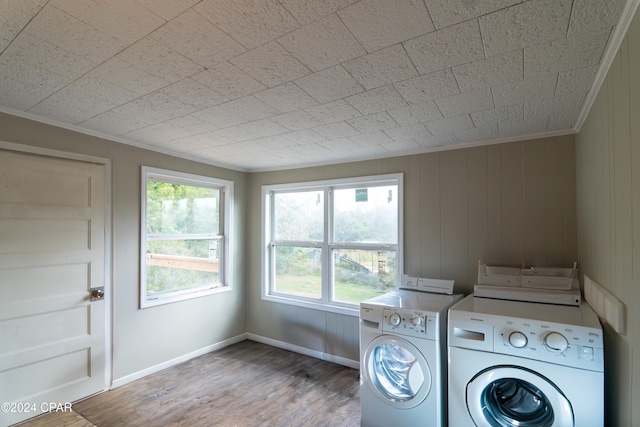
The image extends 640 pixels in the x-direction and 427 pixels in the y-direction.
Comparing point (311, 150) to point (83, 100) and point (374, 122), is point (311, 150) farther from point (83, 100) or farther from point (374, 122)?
point (83, 100)

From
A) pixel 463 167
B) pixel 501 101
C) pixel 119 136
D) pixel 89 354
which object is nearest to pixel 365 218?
pixel 463 167

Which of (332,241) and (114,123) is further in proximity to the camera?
(332,241)

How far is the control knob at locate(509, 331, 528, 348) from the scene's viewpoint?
1765mm

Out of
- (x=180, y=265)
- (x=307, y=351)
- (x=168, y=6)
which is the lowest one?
(x=307, y=351)

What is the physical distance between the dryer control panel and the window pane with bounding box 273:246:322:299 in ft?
5.17

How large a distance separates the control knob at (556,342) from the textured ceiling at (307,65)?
1358 millimetres

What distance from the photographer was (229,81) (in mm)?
1759

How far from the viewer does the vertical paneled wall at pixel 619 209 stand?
118 cm

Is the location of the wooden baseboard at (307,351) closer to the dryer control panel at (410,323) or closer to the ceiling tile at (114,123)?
the dryer control panel at (410,323)

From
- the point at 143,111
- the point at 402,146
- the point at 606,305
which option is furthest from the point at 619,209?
the point at 143,111

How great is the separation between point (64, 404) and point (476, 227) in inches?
147

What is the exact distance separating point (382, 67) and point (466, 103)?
2.46 ft

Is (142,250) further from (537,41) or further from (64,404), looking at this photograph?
(537,41)

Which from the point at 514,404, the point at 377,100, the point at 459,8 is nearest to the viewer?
the point at 459,8
